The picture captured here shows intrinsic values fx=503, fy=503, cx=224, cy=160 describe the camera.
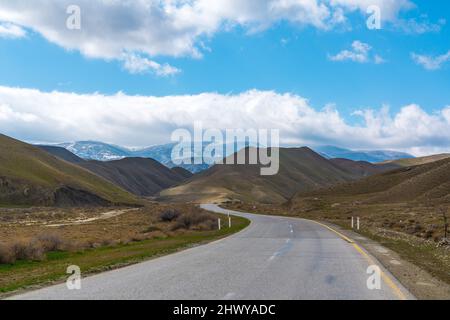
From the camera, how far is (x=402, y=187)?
9506cm

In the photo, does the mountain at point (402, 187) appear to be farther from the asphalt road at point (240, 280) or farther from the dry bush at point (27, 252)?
the dry bush at point (27, 252)

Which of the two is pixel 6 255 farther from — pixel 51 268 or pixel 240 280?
pixel 240 280

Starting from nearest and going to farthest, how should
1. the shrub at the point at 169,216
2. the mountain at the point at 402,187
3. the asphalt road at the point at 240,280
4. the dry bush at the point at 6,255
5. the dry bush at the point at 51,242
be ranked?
the asphalt road at the point at 240,280 → the dry bush at the point at 6,255 → the dry bush at the point at 51,242 → the shrub at the point at 169,216 → the mountain at the point at 402,187

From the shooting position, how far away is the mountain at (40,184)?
395ft

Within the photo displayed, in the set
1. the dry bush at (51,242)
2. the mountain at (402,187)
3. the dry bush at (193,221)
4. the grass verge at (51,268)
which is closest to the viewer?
the grass verge at (51,268)

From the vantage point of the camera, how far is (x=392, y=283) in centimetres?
1180

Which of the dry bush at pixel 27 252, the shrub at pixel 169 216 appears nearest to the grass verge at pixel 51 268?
the dry bush at pixel 27 252

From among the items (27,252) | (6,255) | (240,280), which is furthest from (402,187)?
(240,280)

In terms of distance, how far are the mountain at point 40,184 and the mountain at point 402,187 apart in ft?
193

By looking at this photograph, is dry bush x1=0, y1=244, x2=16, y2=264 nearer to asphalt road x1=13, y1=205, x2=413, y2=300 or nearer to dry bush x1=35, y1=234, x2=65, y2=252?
dry bush x1=35, y1=234, x2=65, y2=252
